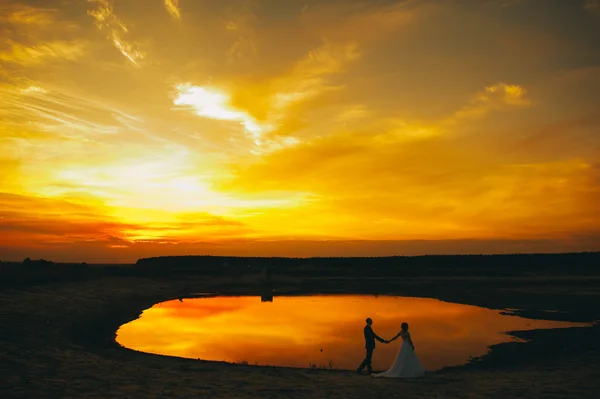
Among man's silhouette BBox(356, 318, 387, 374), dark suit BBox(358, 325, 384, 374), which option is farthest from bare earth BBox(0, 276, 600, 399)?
dark suit BBox(358, 325, 384, 374)

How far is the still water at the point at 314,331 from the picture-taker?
1044 inches

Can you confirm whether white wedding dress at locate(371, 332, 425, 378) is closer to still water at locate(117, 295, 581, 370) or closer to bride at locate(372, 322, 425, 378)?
bride at locate(372, 322, 425, 378)

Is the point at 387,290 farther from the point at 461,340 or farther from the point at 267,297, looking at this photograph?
the point at 461,340

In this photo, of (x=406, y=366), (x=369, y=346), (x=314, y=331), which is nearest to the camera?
(x=406, y=366)

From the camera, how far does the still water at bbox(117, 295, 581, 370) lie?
2652 cm

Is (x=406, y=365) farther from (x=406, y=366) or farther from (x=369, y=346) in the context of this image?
(x=369, y=346)

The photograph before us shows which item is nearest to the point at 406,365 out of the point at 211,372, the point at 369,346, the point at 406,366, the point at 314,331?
the point at 406,366

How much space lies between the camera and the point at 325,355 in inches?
1045

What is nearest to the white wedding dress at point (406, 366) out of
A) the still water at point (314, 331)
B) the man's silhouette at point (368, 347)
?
the man's silhouette at point (368, 347)

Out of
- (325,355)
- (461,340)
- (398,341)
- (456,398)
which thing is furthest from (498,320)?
(456,398)

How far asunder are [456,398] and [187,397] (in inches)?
345

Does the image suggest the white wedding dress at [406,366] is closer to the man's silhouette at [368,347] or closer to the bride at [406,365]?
the bride at [406,365]

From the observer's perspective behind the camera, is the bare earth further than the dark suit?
No

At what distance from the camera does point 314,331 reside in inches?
1384
